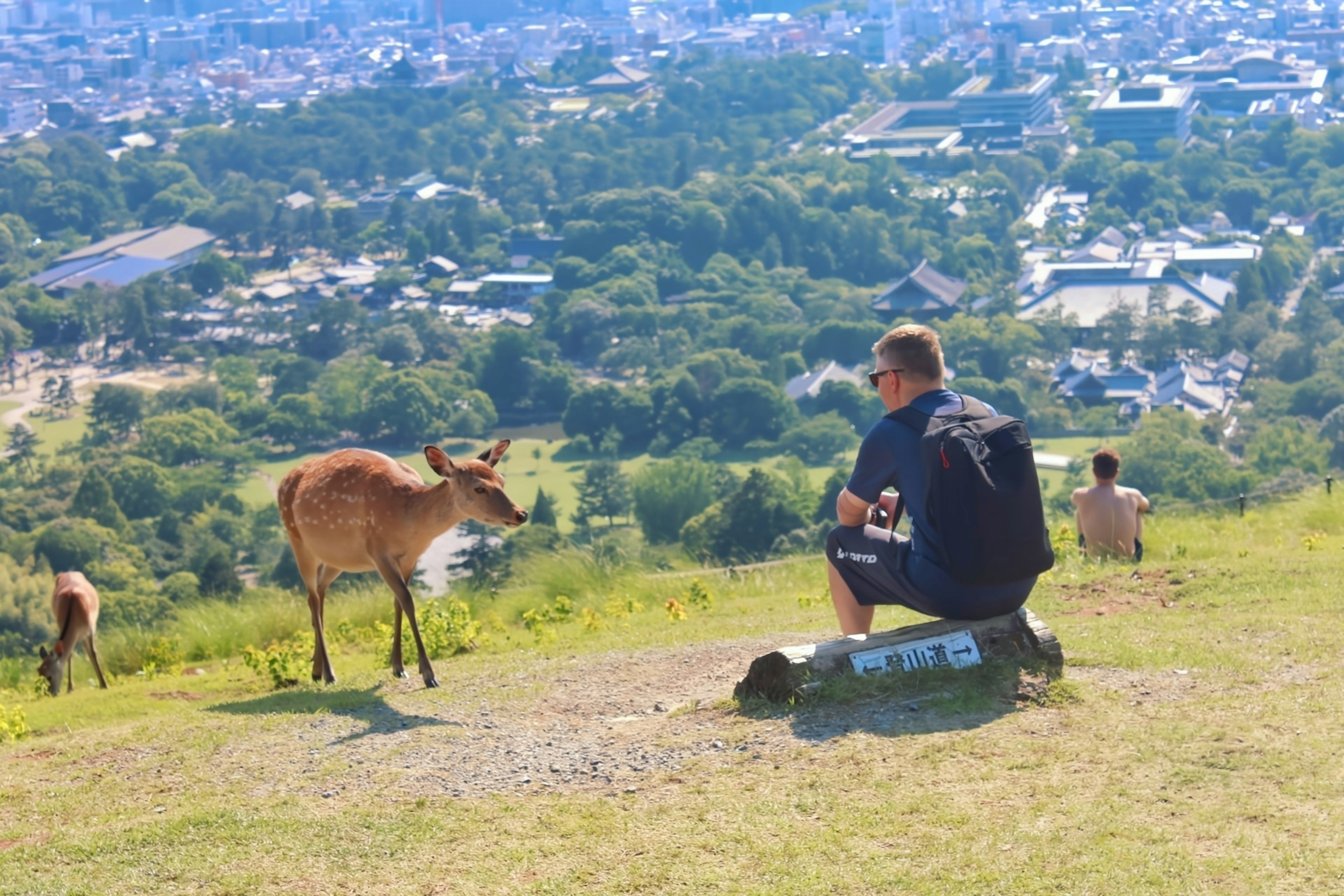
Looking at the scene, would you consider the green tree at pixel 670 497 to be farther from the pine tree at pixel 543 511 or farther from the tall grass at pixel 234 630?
the tall grass at pixel 234 630

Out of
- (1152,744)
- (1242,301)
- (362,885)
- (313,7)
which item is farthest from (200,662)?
(313,7)

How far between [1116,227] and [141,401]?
36.5 meters

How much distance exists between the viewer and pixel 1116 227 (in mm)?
63375

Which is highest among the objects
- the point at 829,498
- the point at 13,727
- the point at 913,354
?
the point at 913,354

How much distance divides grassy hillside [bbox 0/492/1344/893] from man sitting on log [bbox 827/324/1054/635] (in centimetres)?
31

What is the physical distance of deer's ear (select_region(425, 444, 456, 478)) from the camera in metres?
6.13

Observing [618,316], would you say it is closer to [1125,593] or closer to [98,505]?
[98,505]

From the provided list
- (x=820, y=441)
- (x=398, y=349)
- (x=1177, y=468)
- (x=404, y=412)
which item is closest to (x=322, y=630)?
(x=1177, y=468)

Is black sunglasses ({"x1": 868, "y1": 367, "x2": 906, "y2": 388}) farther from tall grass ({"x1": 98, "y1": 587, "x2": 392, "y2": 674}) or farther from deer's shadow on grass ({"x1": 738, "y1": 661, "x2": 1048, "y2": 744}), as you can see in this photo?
tall grass ({"x1": 98, "y1": 587, "x2": 392, "y2": 674})

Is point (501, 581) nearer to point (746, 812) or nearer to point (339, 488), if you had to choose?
point (339, 488)

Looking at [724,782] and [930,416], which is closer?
[724,782]

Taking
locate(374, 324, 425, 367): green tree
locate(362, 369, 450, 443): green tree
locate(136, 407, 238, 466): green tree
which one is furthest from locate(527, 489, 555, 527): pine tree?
locate(374, 324, 425, 367): green tree

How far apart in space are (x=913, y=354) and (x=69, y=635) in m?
4.91

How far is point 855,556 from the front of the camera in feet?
16.3
